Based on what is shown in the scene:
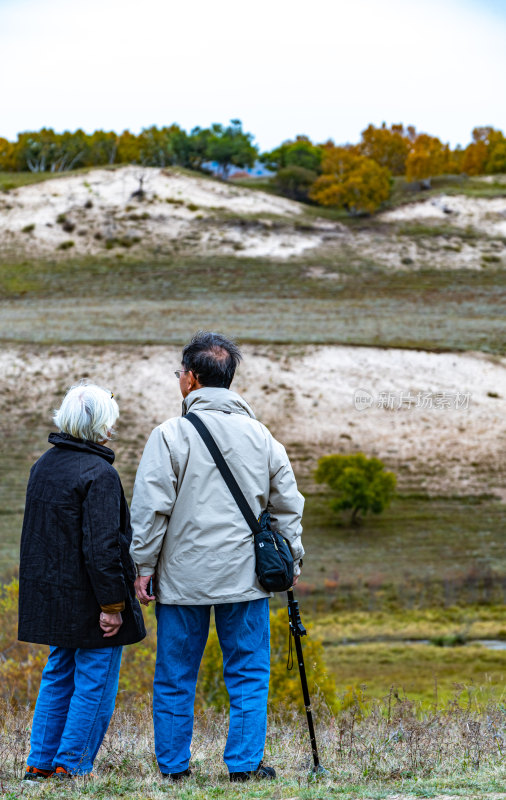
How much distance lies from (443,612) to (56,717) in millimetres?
26279

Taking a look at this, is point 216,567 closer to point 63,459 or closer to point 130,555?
point 130,555

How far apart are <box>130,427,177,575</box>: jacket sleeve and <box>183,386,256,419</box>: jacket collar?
36 centimetres

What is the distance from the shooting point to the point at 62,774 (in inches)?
176

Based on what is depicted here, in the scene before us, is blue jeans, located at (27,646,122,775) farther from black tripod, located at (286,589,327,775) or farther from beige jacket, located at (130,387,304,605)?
black tripod, located at (286,589,327,775)

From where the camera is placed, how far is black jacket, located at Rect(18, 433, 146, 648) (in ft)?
14.4

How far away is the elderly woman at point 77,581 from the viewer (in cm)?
441

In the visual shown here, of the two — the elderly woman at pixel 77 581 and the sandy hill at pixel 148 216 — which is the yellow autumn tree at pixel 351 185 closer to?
the sandy hill at pixel 148 216

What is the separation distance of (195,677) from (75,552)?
3.03ft

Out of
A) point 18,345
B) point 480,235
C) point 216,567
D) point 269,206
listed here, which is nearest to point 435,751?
point 216,567

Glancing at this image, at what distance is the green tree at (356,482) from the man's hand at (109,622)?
30427 millimetres

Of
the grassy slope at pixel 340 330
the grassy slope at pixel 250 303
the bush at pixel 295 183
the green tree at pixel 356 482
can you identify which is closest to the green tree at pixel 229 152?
the bush at pixel 295 183

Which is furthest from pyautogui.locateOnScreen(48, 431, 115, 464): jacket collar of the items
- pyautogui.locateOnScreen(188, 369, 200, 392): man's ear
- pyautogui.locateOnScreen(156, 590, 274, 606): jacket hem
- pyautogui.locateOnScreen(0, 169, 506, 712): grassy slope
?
pyautogui.locateOnScreen(0, 169, 506, 712): grassy slope

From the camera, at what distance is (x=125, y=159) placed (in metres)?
110

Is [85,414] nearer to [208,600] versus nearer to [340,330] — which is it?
[208,600]
